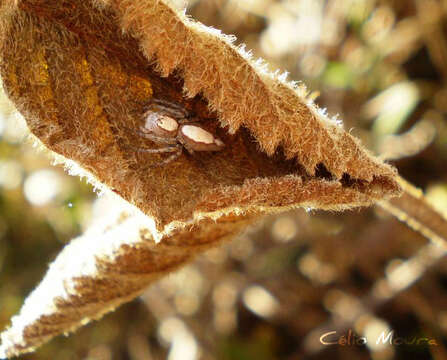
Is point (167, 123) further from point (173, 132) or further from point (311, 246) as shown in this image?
point (311, 246)

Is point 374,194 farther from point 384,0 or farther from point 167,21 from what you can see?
point 384,0

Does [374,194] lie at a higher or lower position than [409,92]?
lower

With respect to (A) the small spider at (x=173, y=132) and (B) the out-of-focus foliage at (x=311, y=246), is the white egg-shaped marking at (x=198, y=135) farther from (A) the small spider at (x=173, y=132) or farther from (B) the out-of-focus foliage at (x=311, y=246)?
(B) the out-of-focus foliage at (x=311, y=246)

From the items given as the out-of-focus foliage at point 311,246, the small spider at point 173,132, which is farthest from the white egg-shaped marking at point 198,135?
the out-of-focus foliage at point 311,246

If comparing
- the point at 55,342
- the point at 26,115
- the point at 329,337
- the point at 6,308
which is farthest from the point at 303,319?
the point at 26,115

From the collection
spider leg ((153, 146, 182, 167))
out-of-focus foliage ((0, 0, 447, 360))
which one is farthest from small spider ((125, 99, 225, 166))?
out-of-focus foliage ((0, 0, 447, 360))

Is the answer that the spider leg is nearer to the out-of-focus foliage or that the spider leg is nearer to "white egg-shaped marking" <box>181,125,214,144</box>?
"white egg-shaped marking" <box>181,125,214,144</box>

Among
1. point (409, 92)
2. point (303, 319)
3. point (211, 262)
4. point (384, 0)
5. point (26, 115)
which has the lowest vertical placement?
point (26, 115)
